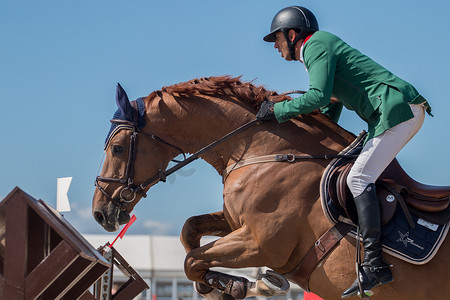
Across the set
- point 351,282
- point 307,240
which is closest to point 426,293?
point 351,282

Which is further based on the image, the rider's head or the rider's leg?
the rider's head

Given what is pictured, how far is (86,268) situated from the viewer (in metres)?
4.04

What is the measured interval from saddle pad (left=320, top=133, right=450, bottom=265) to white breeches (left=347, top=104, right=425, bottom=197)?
235 mm

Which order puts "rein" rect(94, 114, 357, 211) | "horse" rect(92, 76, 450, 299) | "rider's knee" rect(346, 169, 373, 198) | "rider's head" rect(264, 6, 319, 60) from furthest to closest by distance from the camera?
"rein" rect(94, 114, 357, 211), "rider's head" rect(264, 6, 319, 60), "horse" rect(92, 76, 450, 299), "rider's knee" rect(346, 169, 373, 198)

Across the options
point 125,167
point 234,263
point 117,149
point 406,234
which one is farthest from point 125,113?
point 406,234

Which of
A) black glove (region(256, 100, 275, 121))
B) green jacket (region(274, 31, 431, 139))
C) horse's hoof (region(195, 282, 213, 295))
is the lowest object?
horse's hoof (region(195, 282, 213, 295))

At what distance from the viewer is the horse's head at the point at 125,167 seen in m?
5.37

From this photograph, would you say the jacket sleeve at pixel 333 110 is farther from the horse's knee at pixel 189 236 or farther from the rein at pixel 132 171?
the horse's knee at pixel 189 236

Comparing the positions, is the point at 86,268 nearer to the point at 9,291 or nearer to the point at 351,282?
the point at 9,291

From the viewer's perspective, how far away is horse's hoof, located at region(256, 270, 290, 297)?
494 centimetres

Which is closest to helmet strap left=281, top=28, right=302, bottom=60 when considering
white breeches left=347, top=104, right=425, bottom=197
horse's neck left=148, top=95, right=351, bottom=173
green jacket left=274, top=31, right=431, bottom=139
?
green jacket left=274, top=31, right=431, bottom=139

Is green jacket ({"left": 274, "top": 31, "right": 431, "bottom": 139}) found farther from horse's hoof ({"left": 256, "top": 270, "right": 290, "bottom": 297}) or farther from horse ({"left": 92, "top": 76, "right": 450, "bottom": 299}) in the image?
horse's hoof ({"left": 256, "top": 270, "right": 290, "bottom": 297})

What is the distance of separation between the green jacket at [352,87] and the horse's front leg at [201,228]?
1229mm

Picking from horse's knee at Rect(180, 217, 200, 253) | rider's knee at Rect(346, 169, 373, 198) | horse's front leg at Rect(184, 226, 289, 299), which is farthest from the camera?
horse's knee at Rect(180, 217, 200, 253)
